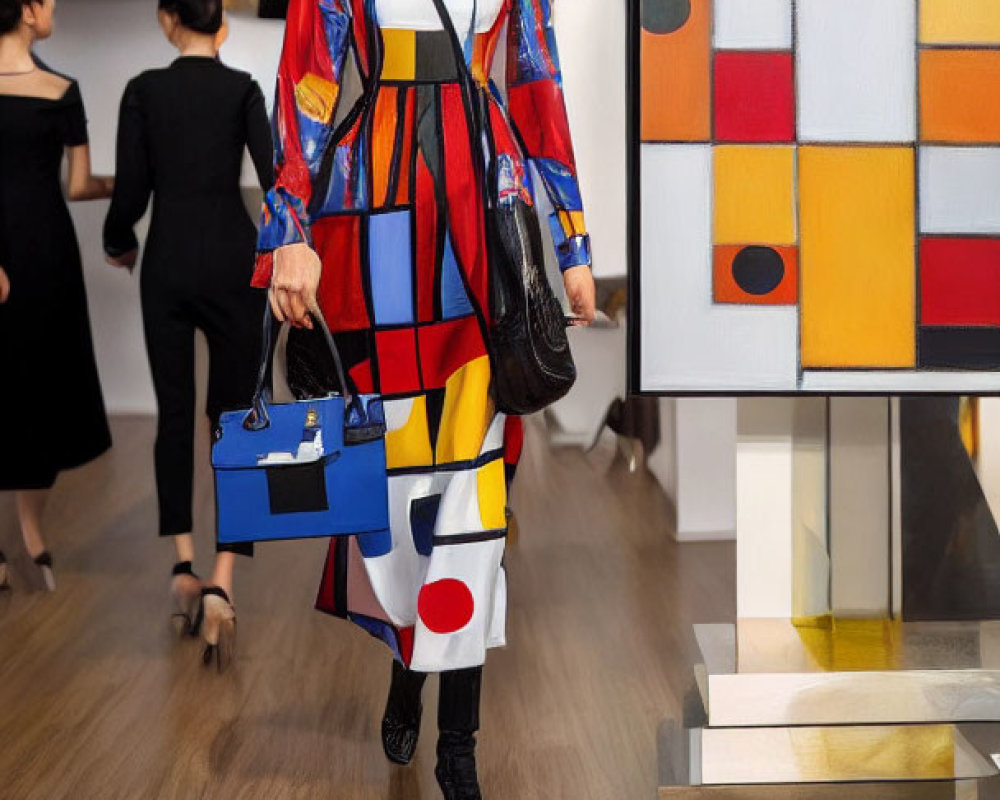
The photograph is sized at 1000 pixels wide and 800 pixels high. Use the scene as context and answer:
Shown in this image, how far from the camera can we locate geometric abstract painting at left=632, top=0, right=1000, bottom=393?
2.39 meters

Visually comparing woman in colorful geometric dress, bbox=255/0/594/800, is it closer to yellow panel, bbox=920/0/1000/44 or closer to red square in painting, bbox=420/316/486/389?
red square in painting, bbox=420/316/486/389

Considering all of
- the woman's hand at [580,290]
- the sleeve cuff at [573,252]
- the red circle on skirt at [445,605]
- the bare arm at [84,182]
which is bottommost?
the red circle on skirt at [445,605]

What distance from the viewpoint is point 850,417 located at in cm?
262

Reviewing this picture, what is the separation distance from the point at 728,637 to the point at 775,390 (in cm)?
40

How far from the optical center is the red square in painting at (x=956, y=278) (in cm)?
244

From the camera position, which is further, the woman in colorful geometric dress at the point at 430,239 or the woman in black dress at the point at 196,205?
the woman in black dress at the point at 196,205

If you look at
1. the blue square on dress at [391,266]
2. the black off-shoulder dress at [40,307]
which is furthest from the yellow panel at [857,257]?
the black off-shoulder dress at [40,307]

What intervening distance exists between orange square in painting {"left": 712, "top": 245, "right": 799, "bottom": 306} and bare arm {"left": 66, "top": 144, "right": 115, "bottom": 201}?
76.8 inches

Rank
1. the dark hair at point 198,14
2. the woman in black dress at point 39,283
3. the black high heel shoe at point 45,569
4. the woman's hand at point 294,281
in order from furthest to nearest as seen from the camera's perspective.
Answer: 1. the black high heel shoe at point 45,569
2. the woman in black dress at point 39,283
3. the dark hair at point 198,14
4. the woman's hand at point 294,281

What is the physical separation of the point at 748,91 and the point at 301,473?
32.8 inches

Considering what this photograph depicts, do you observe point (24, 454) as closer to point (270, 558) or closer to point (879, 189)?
point (270, 558)

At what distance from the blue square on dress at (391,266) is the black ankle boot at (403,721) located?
63 cm

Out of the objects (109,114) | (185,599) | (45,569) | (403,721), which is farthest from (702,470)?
(109,114)

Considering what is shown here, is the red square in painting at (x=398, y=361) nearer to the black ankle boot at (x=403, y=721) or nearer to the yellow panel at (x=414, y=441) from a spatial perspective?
the yellow panel at (x=414, y=441)
